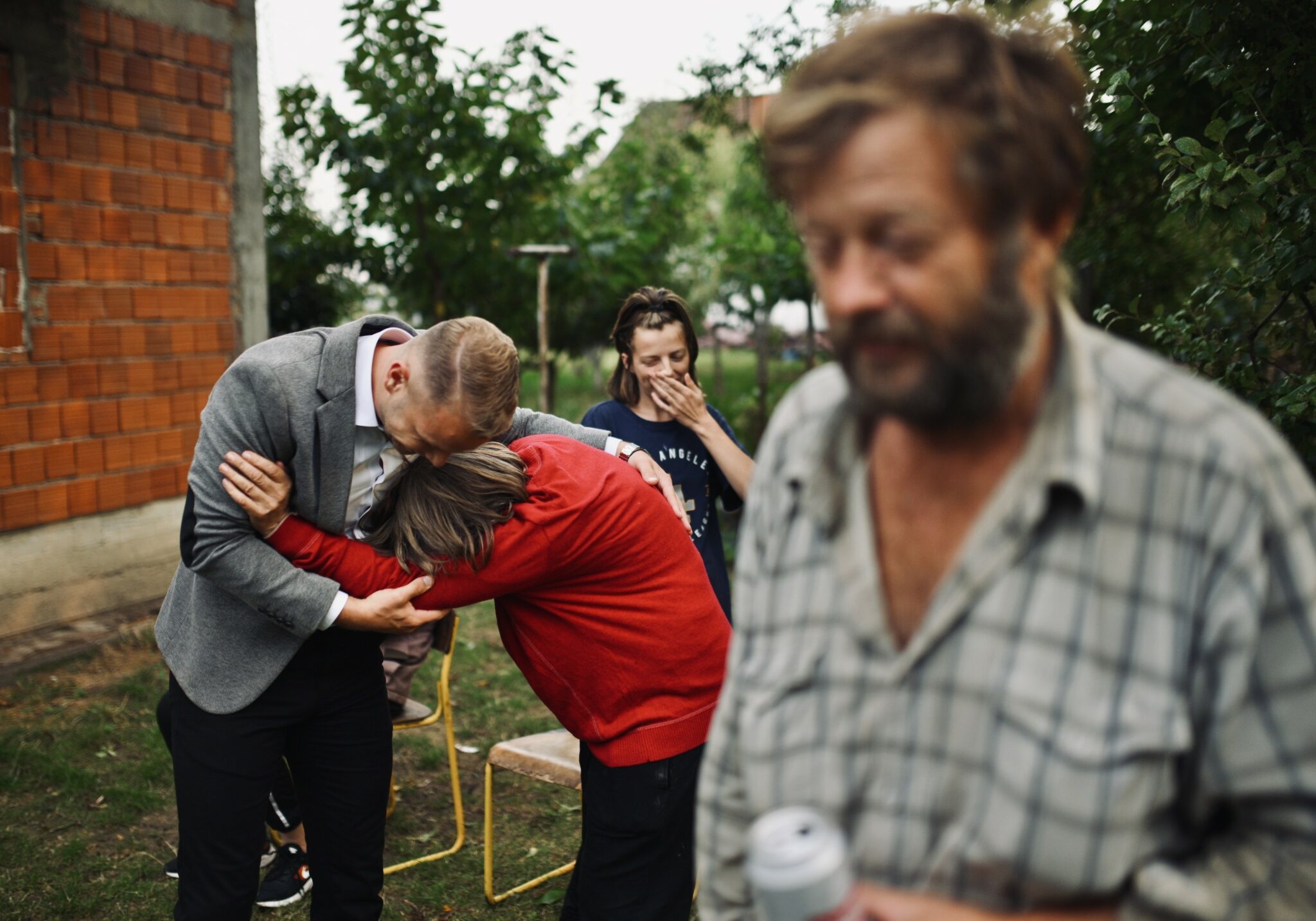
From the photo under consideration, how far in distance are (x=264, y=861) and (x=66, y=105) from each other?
385 cm

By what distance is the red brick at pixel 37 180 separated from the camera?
513 cm

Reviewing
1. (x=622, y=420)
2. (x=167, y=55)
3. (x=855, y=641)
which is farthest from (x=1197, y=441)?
(x=167, y=55)

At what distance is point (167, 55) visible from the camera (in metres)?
5.80

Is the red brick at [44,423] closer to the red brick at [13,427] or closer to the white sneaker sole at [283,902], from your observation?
the red brick at [13,427]

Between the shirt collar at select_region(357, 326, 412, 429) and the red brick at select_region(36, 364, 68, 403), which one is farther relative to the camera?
the red brick at select_region(36, 364, 68, 403)

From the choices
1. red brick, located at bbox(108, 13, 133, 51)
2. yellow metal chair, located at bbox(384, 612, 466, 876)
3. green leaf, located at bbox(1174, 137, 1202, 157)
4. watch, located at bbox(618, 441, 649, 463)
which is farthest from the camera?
red brick, located at bbox(108, 13, 133, 51)

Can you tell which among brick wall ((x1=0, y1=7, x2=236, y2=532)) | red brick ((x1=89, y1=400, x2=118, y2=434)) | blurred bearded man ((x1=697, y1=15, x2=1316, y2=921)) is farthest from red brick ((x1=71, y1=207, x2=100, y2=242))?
blurred bearded man ((x1=697, y1=15, x2=1316, y2=921))

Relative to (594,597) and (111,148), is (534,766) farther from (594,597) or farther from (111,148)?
(111,148)

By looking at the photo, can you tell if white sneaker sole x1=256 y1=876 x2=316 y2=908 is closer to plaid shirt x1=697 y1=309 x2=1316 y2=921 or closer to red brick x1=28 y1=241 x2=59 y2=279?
plaid shirt x1=697 y1=309 x2=1316 y2=921

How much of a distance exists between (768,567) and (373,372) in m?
1.51

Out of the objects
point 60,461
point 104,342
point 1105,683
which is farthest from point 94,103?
point 1105,683

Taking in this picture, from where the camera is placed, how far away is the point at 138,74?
565 centimetres

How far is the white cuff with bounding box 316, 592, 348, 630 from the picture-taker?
245cm

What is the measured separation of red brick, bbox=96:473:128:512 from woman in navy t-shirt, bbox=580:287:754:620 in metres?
3.15
